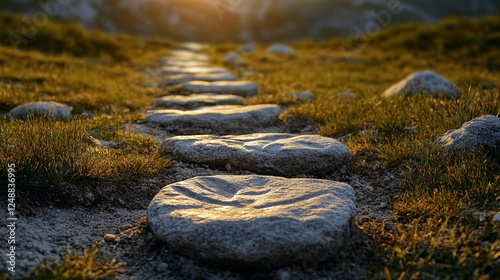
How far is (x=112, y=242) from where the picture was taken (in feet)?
5.94

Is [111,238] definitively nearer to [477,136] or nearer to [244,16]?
A: [477,136]

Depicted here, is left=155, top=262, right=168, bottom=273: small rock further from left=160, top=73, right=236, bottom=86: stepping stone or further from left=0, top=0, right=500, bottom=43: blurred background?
left=0, top=0, right=500, bottom=43: blurred background

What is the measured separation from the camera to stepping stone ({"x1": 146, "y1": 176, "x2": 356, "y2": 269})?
4.97 feet

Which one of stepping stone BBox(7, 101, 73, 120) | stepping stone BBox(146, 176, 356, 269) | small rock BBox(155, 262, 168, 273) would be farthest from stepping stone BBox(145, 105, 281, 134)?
small rock BBox(155, 262, 168, 273)

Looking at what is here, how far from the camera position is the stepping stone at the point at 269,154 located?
8.00ft

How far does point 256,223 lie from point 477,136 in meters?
1.77

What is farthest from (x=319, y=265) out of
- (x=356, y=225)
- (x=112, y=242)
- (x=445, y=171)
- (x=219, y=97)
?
(x=219, y=97)

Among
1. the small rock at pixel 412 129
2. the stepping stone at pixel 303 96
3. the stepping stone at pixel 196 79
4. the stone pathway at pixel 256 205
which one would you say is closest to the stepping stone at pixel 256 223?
the stone pathway at pixel 256 205

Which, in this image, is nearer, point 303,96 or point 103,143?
point 103,143

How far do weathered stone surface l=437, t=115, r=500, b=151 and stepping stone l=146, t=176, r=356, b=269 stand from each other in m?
1.00

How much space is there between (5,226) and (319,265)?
1564 mm

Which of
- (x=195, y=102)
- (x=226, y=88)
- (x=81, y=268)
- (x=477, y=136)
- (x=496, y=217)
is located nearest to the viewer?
(x=81, y=268)

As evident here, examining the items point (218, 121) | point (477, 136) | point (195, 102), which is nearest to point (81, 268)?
point (218, 121)

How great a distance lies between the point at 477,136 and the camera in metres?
2.35
